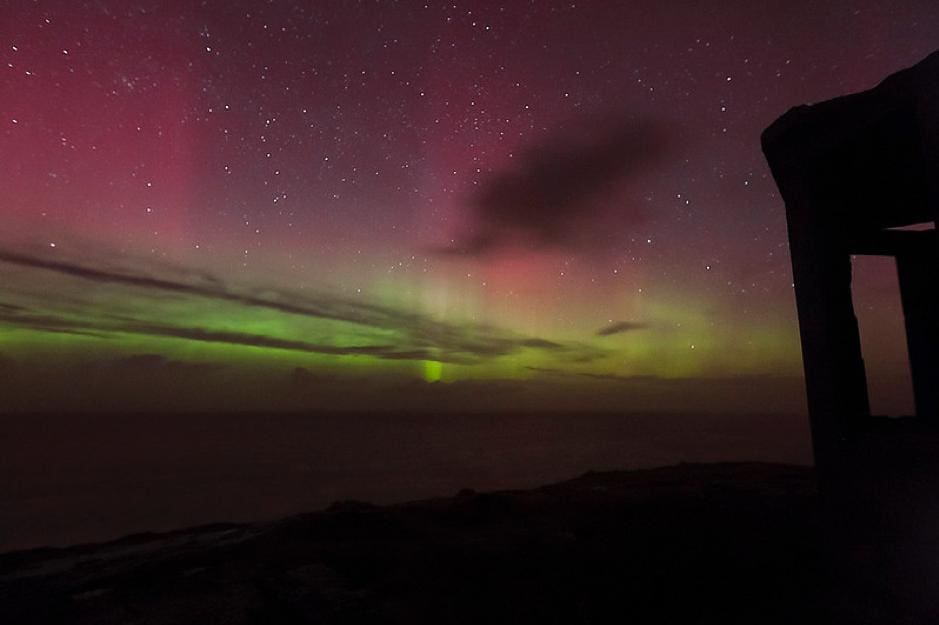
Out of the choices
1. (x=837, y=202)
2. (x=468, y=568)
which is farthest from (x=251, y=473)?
(x=837, y=202)

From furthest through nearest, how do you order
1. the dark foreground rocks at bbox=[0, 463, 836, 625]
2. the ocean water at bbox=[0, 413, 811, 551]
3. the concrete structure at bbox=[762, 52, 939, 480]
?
the ocean water at bbox=[0, 413, 811, 551] → the concrete structure at bbox=[762, 52, 939, 480] → the dark foreground rocks at bbox=[0, 463, 836, 625]

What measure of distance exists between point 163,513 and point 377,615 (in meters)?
38.3

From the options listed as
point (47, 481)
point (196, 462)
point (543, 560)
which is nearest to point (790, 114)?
point (543, 560)

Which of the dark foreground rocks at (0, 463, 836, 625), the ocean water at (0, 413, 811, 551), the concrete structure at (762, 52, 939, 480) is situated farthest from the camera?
the ocean water at (0, 413, 811, 551)

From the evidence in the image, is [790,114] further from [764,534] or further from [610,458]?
[610,458]

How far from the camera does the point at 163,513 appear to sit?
37.2 metres

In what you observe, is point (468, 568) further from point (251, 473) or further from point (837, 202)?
point (251, 473)

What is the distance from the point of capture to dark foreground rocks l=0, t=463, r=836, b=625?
6.21m

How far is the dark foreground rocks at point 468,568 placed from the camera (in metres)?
6.21

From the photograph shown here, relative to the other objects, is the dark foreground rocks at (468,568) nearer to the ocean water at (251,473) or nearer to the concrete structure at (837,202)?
the concrete structure at (837,202)

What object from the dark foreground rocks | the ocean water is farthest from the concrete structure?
the ocean water

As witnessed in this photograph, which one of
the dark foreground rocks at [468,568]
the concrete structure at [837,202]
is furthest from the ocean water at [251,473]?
the concrete structure at [837,202]

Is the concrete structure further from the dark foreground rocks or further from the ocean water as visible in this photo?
the ocean water

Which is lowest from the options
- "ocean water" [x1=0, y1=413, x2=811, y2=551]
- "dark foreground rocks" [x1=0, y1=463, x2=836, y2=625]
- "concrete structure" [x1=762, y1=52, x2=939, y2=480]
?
"ocean water" [x1=0, y1=413, x2=811, y2=551]
